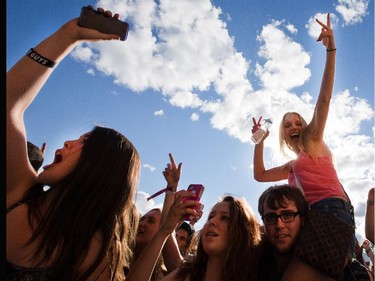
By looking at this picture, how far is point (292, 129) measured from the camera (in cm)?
470

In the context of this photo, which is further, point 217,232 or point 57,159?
point 217,232

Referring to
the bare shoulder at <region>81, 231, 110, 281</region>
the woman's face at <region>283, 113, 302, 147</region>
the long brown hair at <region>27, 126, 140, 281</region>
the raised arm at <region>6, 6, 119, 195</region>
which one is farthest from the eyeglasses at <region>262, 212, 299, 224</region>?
the raised arm at <region>6, 6, 119, 195</region>

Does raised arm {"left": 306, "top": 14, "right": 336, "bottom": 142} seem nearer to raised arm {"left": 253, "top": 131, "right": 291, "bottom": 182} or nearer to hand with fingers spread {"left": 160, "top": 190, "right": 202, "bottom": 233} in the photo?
raised arm {"left": 253, "top": 131, "right": 291, "bottom": 182}

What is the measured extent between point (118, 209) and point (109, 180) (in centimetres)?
22

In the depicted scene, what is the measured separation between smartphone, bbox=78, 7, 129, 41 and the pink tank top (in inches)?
112

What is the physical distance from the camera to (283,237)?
10.0ft

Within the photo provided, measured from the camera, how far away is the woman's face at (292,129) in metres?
4.69

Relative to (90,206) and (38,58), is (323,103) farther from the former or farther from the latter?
(38,58)

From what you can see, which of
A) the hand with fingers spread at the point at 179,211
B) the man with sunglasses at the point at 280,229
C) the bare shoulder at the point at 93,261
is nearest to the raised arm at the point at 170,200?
the hand with fingers spread at the point at 179,211

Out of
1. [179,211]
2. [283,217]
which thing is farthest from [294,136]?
[179,211]

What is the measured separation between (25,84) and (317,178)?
3377 mm

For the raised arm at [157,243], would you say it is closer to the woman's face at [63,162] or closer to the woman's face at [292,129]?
the woman's face at [63,162]

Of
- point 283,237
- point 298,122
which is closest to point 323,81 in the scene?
point 298,122

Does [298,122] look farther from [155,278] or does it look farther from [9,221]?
[9,221]
